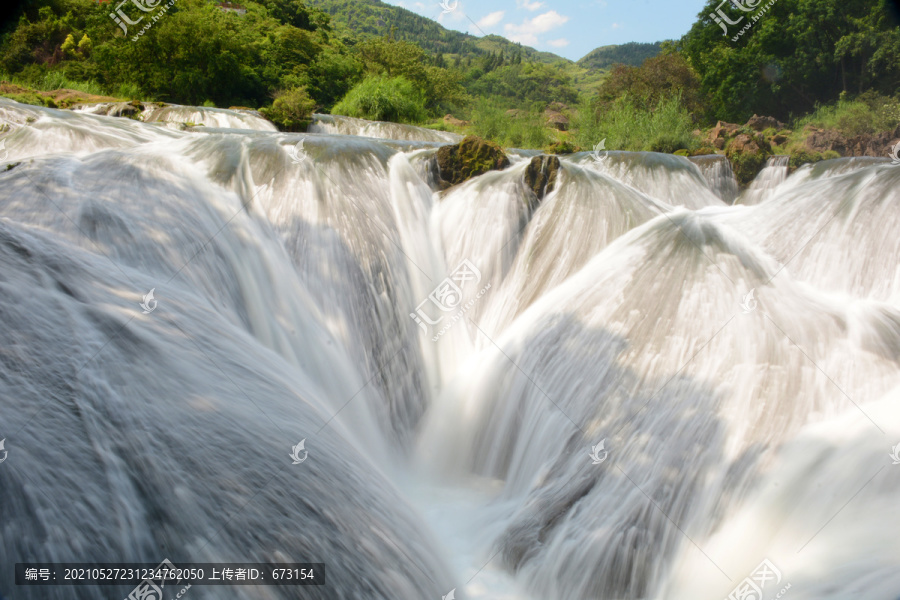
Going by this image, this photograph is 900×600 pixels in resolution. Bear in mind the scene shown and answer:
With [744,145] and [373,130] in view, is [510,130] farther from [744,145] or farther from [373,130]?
[744,145]

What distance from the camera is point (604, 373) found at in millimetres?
4590

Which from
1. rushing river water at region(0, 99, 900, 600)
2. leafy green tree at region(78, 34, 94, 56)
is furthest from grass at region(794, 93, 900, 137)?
leafy green tree at region(78, 34, 94, 56)

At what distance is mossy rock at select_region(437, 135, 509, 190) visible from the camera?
7449 mm

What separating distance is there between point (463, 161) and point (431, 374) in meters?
3.20

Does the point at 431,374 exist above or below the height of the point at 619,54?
below

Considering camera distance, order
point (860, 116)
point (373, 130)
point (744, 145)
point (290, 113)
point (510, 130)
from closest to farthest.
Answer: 1. point (744, 145)
2. point (290, 113)
3. point (373, 130)
4. point (510, 130)
5. point (860, 116)

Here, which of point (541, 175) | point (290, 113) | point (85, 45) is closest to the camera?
point (541, 175)

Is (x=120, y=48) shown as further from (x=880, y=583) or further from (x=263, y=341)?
(x=880, y=583)

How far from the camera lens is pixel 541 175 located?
7.12 meters

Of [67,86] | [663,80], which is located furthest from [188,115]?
[663,80]

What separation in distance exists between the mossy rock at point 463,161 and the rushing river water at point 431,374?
0.20m

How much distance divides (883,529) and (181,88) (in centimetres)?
1957

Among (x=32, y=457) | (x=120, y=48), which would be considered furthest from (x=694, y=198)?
(x=120, y=48)

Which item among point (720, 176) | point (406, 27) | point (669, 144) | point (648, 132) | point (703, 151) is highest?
point (406, 27)
